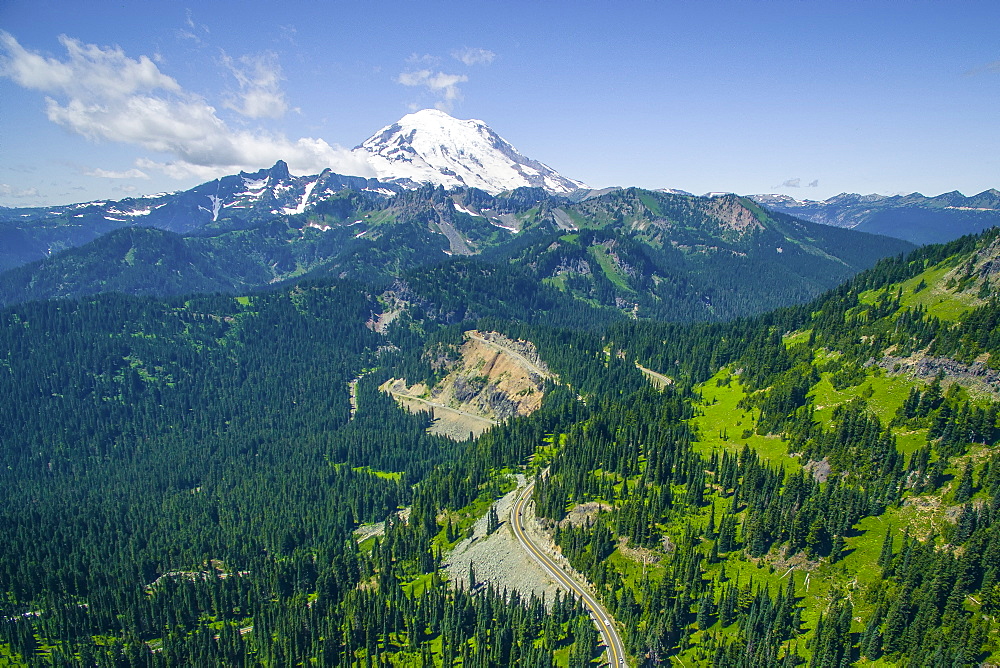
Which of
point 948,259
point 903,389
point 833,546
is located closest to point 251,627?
point 833,546

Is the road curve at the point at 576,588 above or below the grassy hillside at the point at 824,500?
below

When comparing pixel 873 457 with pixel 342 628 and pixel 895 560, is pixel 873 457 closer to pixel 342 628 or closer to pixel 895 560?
pixel 895 560

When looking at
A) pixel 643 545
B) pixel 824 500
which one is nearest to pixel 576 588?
pixel 643 545

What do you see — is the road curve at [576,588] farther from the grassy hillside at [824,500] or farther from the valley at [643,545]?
the grassy hillside at [824,500]

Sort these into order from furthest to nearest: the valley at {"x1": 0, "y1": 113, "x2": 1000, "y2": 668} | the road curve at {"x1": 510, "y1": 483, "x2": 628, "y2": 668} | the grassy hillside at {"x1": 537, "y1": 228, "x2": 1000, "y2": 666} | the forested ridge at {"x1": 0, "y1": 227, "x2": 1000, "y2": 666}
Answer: the road curve at {"x1": 510, "y1": 483, "x2": 628, "y2": 668} → the valley at {"x1": 0, "y1": 113, "x2": 1000, "y2": 668} → the forested ridge at {"x1": 0, "y1": 227, "x2": 1000, "y2": 666} → the grassy hillside at {"x1": 537, "y1": 228, "x2": 1000, "y2": 666}

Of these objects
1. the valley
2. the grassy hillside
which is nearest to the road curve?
the valley

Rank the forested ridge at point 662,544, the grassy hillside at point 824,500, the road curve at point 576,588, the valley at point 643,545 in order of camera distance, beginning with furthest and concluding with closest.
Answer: the road curve at point 576,588 → the valley at point 643,545 → the forested ridge at point 662,544 → the grassy hillside at point 824,500

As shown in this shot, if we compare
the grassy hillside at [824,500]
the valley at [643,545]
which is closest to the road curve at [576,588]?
the valley at [643,545]

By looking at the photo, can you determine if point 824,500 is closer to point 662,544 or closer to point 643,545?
point 662,544

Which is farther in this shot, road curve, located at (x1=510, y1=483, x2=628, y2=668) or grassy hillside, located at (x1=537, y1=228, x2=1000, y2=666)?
road curve, located at (x1=510, y1=483, x2=628, y2=668)

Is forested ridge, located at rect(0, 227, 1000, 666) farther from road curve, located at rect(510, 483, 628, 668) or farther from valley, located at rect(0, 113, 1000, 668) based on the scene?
road curve, located at rect(510, 483, 628, 668)
